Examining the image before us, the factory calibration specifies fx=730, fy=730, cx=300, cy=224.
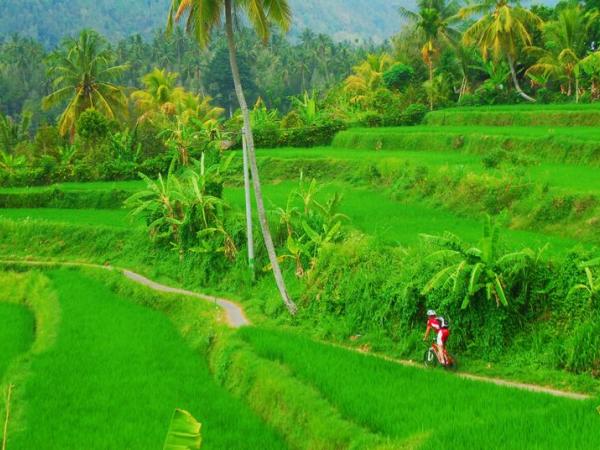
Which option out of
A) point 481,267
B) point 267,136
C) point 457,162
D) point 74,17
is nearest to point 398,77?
point 267,136

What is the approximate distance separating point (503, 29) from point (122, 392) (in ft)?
65.2

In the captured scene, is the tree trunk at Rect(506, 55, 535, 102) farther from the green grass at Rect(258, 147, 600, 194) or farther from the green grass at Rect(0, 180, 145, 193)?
the green grass at Rect(0, 180, 145, 193)

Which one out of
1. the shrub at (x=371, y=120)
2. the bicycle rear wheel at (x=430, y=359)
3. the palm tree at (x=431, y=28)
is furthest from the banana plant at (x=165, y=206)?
the palm tree at (x=431, y=28)

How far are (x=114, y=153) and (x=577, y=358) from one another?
1900 centimetres

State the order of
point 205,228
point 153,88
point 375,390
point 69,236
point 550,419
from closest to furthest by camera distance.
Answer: point 550,419, point 375,390, point 205,228, point 69,236, point 153,88

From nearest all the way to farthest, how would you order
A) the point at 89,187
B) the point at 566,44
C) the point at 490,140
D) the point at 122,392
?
1. the point at 122,392
2. the point at 490,140
3. the point at 89,187
4. the point at 566,44

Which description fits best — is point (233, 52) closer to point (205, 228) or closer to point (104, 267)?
point (205, 228)

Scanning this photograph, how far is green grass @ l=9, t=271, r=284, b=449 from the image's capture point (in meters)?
7.38

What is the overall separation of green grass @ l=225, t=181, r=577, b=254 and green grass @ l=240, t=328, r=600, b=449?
2.76 m

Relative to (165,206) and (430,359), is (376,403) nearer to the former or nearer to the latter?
(430,359)

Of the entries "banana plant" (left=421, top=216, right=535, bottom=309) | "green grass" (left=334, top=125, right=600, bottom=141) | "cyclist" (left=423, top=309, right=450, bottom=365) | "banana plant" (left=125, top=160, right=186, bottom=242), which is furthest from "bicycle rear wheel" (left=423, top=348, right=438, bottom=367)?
"green grass" (left=334, top=125, right=600, bottom=141)

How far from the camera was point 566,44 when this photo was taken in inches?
930

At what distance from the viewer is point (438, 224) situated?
12938mm

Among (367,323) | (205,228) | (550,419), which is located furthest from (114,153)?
(550,419)
